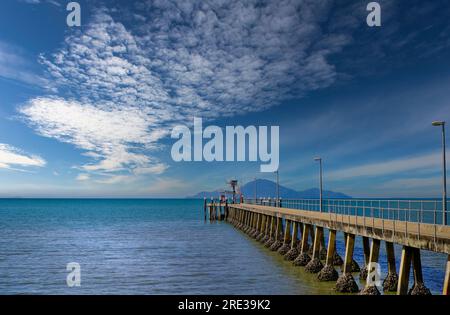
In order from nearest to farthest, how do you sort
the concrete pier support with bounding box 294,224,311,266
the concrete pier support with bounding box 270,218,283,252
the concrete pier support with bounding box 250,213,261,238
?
1. the concrete pier support with bounding box 294,224,311,266
2. the concrete pier support with bounding box 270,218,283,252
3. the concrete pier support with bounding box 250,213,261,238

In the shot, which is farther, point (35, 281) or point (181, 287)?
point (35, 281)

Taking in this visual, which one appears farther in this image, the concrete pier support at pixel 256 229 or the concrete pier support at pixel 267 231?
the concrete pier support at pixel 256 229

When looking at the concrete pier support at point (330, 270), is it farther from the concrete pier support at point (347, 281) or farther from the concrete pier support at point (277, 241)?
the concrete pier support at point (277, 241)

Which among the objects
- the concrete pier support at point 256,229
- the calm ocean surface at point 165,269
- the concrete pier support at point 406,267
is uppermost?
the concrete pier support at point 406,267

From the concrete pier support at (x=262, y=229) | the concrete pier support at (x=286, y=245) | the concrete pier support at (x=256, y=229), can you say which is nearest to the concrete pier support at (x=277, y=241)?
the concrete pier support at (x=286, y=245)

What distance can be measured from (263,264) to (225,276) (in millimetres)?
4072

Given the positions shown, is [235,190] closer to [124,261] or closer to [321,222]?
[124,261]

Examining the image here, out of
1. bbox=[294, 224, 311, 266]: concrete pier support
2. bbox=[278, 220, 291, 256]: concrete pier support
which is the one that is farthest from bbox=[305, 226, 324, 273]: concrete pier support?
bbox=[278, 220, 291, 256]: concrete pier support

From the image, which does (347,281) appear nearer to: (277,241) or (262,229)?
(277,241)

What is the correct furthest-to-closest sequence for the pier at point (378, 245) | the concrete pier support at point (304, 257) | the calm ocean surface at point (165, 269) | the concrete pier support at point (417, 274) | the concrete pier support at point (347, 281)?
the concrete pier support at point (304, 257) < the calm ocean surface at point (165, 269) < the concrete pier support at point (347, 281) < the concrete pier support at point (417, 274) < the pier at point (378, 245)

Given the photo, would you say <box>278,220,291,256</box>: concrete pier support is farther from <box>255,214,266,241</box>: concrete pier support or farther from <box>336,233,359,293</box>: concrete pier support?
<box>336,233,359,293</box>: concrete pier support

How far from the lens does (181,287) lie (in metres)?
22.0

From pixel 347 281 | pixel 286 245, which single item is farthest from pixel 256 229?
pixel 347 281
